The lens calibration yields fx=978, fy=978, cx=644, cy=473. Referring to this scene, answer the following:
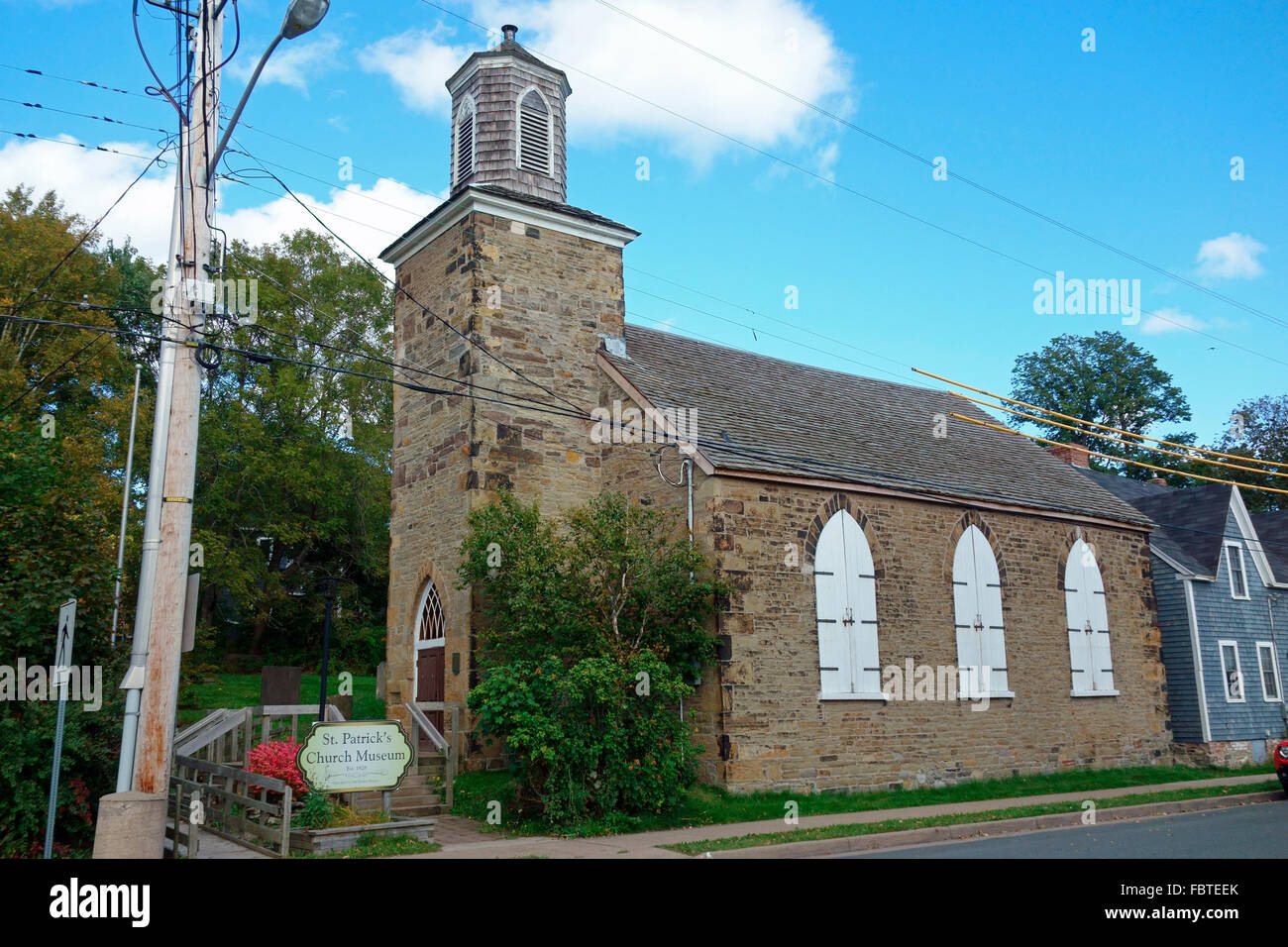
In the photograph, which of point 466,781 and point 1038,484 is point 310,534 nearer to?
point 466,781

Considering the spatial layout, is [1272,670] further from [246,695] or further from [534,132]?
[246,695]

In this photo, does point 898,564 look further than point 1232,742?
No

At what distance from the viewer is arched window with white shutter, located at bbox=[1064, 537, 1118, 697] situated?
22.6 meters

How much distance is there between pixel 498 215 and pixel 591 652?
9516 mm

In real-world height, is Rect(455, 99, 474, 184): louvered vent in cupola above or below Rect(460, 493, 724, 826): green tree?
above

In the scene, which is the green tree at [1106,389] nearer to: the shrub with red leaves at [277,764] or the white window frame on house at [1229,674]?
the white window frame on house at [1229,674]

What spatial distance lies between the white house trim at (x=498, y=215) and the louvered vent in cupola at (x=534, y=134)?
1.36 metres

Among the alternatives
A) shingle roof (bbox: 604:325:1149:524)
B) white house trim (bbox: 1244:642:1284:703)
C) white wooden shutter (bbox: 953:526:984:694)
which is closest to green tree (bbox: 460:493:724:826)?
shingle roof (bbox: 604:325:1149:524)

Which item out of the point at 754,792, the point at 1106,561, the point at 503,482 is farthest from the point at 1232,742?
the point at 503,482

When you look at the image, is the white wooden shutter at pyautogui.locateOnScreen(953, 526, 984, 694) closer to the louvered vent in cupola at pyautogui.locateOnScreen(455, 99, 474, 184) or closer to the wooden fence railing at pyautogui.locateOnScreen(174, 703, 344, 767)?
the wooden fence railing at pyautogui.locateOnScreen(174, 703, 344, 767)

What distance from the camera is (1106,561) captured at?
24.2 metres

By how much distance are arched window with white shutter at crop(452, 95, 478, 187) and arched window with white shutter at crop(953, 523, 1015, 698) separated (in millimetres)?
13398
